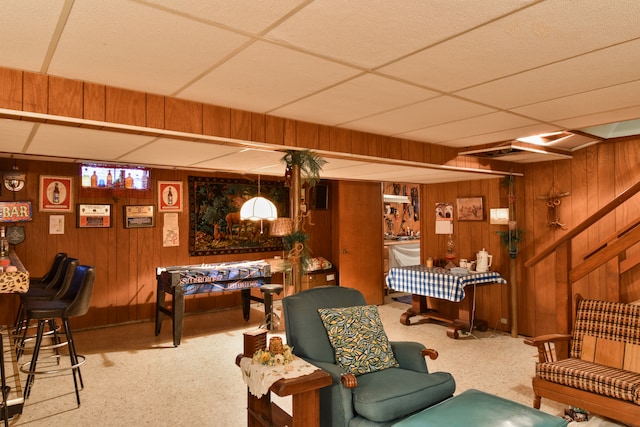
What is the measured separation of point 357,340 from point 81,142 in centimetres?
285

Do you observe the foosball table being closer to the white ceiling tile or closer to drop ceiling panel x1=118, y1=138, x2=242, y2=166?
drop ceiling panel x1=118, y1=138, x2=242, y2=166

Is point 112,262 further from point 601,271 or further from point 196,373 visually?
point 601,271

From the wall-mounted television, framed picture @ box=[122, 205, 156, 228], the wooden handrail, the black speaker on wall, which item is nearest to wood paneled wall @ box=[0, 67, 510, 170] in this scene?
the wooden handrail

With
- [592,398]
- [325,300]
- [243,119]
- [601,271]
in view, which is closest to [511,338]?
[601,271]

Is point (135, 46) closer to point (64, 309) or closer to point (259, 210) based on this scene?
point (64, 309)

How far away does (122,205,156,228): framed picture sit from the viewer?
6055 millimetres

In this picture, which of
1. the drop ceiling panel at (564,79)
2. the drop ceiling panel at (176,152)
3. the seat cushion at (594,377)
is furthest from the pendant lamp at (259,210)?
the seat cushion at (594,377)

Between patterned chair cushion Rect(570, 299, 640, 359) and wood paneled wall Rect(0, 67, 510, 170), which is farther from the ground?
wood paneled wall Rect(0, 67, 510, 170)

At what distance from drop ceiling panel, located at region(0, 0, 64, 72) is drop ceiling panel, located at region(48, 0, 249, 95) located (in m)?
0.06

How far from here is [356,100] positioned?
2697 mm

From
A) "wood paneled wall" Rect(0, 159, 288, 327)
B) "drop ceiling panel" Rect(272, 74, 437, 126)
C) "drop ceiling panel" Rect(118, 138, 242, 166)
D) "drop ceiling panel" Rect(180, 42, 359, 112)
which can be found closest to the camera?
"drop ceiling panel" Rect(180, 42, 359, 112)

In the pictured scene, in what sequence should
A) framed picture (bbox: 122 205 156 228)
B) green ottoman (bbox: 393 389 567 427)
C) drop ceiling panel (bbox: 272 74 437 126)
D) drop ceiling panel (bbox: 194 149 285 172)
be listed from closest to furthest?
green ottoman (bbox: 393 389 567 427) → drop ceiling panel (bbox: 272 74 437 126) → drop ceiling panel (bbox: 194 149 285 172) → framed picture (bbox: 122 205 156 228)

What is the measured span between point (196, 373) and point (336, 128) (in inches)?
108

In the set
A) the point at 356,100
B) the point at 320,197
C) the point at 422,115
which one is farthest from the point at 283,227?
the point at 320,197
